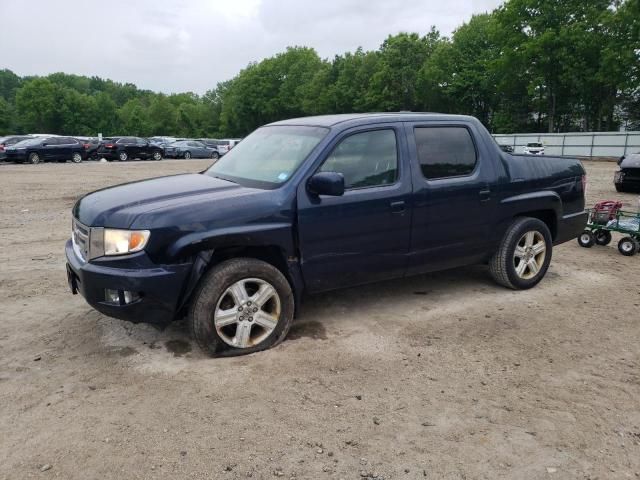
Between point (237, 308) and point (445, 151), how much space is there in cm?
247

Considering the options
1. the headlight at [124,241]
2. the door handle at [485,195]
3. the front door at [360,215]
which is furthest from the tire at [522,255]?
the headlight at [124,241]

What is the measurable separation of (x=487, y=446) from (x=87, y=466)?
85.0 inches

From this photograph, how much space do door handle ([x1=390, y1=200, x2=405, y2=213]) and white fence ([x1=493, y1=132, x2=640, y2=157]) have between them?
33.8 meters

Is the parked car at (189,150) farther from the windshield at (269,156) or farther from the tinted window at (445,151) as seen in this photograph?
the tinted window at (445,151)

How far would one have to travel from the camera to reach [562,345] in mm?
4367

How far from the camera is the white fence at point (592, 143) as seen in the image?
35.0m

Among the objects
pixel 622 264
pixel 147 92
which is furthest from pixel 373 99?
Answer: pixel 147 92

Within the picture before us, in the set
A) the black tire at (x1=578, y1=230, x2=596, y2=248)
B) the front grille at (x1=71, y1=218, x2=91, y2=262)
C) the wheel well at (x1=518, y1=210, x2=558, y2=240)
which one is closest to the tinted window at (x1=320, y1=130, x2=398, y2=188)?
the front grille at (x1=71, y1=218, x2=91, y2=262)

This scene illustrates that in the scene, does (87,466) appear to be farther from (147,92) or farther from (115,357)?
(147,92)

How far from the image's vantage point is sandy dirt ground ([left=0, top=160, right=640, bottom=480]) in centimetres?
290

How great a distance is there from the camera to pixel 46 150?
96.5ft

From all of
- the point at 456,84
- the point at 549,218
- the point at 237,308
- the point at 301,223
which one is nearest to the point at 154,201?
the point at 237,308

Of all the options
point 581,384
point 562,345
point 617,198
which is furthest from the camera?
point 617,198

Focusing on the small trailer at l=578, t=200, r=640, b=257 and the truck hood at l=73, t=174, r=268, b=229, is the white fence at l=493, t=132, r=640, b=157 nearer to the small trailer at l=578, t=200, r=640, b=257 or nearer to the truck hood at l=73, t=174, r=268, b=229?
the small trailer at l=578, t=200, r=640, b=257
